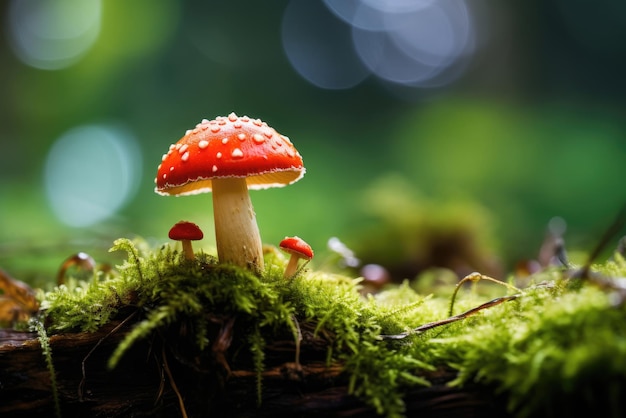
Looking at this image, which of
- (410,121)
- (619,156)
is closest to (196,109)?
(410,121)

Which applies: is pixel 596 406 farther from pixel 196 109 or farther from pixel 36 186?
pixel 196 109

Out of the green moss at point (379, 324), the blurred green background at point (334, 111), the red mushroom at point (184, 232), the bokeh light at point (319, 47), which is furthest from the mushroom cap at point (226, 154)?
the bokeh light at point (319, 47)

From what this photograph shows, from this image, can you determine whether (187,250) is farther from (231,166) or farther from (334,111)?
(334,111)

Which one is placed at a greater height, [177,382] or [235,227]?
[235,227]

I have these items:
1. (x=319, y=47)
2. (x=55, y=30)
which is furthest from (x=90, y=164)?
(x=319, y=47)

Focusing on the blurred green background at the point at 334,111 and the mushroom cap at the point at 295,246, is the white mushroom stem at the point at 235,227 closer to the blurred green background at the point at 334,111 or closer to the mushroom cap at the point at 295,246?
the mushroom cap at the point at 295,246

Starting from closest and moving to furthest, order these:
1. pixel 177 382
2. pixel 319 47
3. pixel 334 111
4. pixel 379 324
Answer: pixel 177 382 → pixel 379 324 → pixel 334 111 → pixel 319 47
